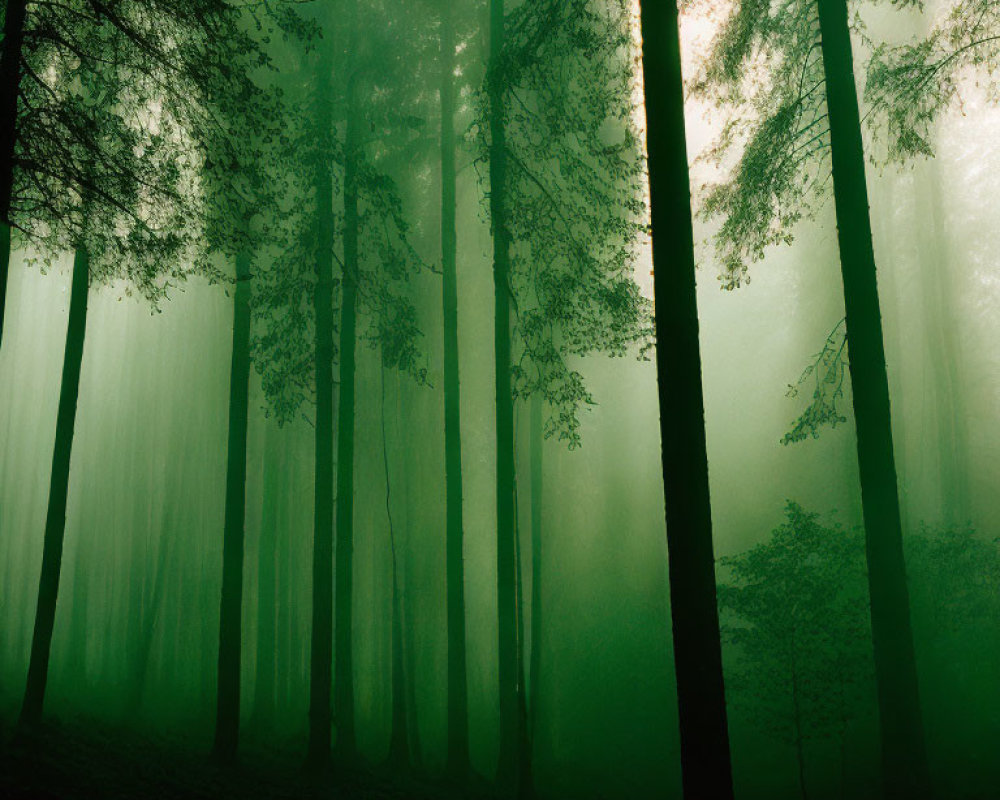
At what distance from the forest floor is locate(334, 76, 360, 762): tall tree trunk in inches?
31.2

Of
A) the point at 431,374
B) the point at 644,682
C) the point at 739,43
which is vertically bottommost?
the point at 644,682

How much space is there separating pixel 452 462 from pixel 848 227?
496cm

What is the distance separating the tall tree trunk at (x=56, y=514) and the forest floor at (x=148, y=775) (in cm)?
40

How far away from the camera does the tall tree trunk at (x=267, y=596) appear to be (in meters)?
11.6

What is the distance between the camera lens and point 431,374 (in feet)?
38.2

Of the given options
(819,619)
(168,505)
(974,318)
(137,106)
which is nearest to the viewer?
(137,106)

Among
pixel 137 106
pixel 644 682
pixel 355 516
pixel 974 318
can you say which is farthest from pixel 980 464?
pixel 137 106

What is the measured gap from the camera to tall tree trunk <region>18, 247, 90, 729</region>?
6.61 meters

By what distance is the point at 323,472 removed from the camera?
7637 mm

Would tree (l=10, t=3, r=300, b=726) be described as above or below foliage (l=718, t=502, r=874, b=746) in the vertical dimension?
above

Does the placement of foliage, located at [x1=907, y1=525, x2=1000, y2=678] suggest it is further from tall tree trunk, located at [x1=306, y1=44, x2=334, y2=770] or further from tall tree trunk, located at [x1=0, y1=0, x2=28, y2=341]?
tall tree trunk, located at [x1=0, y1=0, x2=28, y2=341]

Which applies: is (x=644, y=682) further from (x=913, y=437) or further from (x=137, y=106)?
(x=137, y=106)

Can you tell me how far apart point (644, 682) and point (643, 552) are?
7.77ft

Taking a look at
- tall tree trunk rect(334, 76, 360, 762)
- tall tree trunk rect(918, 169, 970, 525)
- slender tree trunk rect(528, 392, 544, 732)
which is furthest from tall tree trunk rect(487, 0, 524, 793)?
tall tree trunk rect(918, 169, 970, 525)
